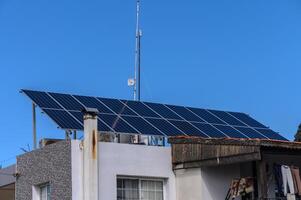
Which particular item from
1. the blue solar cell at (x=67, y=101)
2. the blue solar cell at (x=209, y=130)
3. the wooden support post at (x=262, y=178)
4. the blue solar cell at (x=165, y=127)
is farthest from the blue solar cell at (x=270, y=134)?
the blue solar cell at (x=67, y=101)

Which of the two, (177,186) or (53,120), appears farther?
Result: (177,186)

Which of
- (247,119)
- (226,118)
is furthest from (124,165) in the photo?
(247,119)

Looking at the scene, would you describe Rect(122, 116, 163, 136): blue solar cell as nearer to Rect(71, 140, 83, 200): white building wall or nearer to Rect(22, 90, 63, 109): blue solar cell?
Rect(22, 90, 63, 109): blue solar cell

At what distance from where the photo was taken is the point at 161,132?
17.9 metres

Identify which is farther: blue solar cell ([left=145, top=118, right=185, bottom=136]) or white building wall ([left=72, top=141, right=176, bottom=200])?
blue solar cell ([left=145, top=118, right=185, bottom=136])

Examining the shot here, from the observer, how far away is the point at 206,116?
2091cm

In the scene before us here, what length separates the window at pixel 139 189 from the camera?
1648 centimetres

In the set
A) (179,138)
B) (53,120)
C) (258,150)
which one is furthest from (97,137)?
(258,150)

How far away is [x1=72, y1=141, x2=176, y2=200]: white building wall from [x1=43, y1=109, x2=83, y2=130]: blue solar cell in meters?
0.54

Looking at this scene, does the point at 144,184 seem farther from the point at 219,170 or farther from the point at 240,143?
the point at 240,143

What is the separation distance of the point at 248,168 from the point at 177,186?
199 centimetres

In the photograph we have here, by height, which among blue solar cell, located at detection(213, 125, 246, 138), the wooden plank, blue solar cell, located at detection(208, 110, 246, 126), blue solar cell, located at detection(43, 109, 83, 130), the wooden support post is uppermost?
blue solar cell, located at detection(208, 110, 246, 126)

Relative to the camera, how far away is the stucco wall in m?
15.9

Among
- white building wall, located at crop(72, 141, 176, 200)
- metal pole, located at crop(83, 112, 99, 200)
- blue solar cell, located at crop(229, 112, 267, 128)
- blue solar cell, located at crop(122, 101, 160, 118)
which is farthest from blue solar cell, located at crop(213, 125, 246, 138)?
metal pole, located at crop(83, 112, 99, 200)
